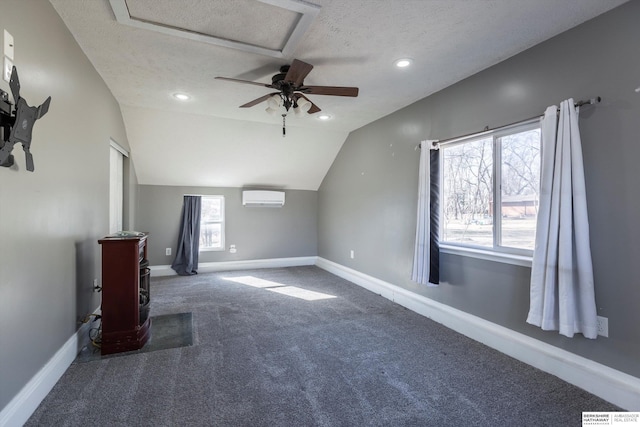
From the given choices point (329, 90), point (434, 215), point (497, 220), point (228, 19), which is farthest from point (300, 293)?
point (228, 19)

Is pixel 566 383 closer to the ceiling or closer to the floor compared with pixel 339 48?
closer to the floor

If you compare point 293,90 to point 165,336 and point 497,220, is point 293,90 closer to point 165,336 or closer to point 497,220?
point 497,220


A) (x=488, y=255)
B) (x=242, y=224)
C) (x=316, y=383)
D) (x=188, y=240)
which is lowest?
(x=316, y=383)

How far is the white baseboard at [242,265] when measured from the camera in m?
5.30

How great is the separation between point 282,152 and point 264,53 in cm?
276

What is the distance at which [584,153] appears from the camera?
208 centimetres

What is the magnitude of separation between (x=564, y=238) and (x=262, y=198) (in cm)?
468

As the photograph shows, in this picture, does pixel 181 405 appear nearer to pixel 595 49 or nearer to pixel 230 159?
pixel 595 49

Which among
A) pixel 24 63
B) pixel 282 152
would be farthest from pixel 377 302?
pixel 24 63

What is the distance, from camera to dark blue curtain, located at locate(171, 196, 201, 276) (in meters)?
5.32

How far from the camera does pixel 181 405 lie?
1.85 metres

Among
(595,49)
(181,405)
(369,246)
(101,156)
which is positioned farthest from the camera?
(369,246)

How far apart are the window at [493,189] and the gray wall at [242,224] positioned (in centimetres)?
345

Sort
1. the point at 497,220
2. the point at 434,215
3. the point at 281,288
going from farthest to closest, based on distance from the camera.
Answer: the point at 281,288
the point at 434,215
the point at 497,220
